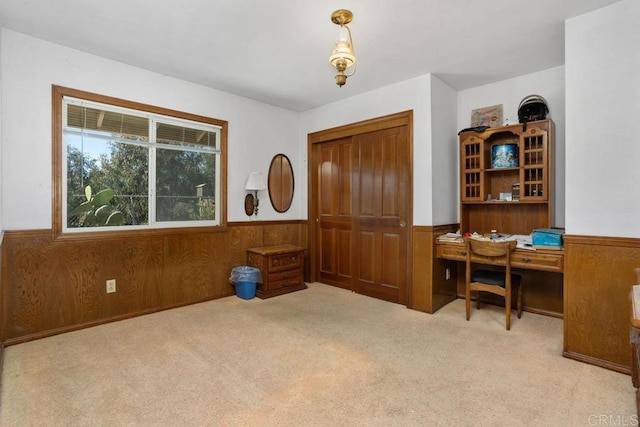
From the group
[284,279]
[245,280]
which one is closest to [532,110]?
[284,279]

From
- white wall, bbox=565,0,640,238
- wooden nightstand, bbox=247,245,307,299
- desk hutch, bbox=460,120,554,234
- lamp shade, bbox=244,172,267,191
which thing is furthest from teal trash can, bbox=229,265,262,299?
white wall, bbox=565,0,640,238

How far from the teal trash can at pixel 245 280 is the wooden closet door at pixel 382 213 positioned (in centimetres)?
132

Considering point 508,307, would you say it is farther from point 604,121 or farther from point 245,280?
point 245,280

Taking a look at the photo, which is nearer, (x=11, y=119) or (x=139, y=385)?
(x=139, y=385)

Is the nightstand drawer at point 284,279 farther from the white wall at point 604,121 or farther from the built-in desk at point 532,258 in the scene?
the white wall at point 604,121

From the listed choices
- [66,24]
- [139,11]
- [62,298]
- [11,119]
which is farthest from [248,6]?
[62,298]

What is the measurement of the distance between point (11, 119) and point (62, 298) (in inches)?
61.4

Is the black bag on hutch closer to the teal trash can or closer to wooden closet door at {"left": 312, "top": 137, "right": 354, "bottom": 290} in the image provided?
wooden closet door at {"left": 312, "top": 137, "right": 354, "bottom": 290}

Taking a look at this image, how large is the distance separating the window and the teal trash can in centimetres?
66

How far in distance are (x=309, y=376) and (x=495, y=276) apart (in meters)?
2.11

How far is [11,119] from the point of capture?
2652 mm

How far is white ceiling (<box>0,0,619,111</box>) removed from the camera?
232 cm

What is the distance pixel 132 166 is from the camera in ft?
11.0

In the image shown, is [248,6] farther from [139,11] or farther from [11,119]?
[11,119]
